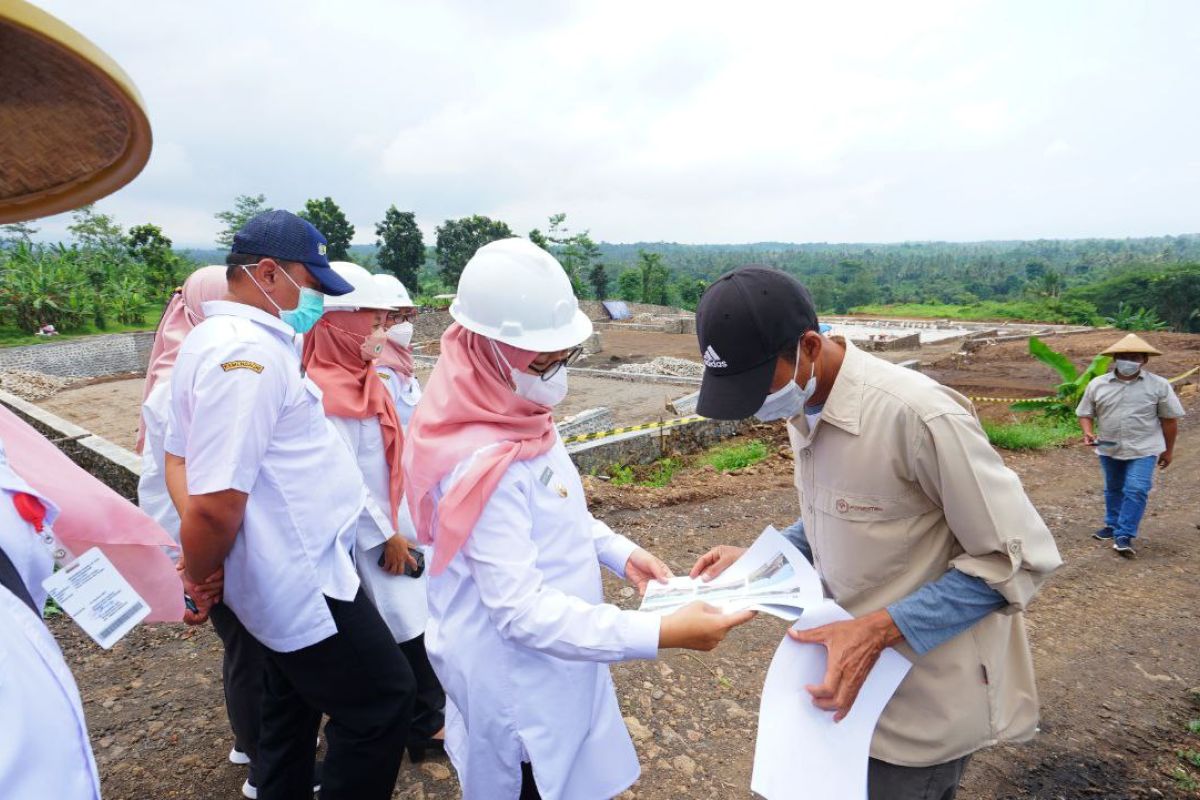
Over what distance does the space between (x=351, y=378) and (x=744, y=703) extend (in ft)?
7.72

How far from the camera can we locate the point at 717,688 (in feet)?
10.9

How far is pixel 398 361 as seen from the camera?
3.46 m

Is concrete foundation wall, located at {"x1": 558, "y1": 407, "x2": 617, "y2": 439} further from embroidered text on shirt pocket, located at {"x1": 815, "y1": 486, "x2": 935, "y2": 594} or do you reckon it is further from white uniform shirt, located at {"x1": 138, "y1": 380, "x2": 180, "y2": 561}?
embroidered text on shirt pocket, located at {"x1": 815, "y1": 486, "x2": 935, "y2": 594}

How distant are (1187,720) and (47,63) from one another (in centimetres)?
455

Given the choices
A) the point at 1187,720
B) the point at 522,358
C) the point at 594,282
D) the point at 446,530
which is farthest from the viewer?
the point at 594,282

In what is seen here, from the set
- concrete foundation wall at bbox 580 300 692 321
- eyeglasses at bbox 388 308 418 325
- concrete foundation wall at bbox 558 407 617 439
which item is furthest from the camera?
concrete foundation wall at bbox 580 300 692 321

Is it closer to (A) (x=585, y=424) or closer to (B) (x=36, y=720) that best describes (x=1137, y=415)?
(A) (x=585, y=424)

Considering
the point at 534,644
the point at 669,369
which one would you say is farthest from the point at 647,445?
the point at 669,369

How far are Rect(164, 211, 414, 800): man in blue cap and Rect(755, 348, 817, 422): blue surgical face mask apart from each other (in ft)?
4.17

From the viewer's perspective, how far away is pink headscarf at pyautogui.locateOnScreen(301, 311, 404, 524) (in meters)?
2.77

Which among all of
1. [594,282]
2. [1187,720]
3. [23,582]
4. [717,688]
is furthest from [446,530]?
[594,282]

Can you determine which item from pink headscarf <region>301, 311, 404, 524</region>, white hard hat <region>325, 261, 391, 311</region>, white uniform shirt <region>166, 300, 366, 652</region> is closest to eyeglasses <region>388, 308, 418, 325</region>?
white hard hat <region>325, 261, 391, 311</region>

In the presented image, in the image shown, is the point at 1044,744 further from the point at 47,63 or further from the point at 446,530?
the point at 47,63

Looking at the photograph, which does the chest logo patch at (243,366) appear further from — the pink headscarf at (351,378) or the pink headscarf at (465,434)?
the pink headscarf at (351,378)
